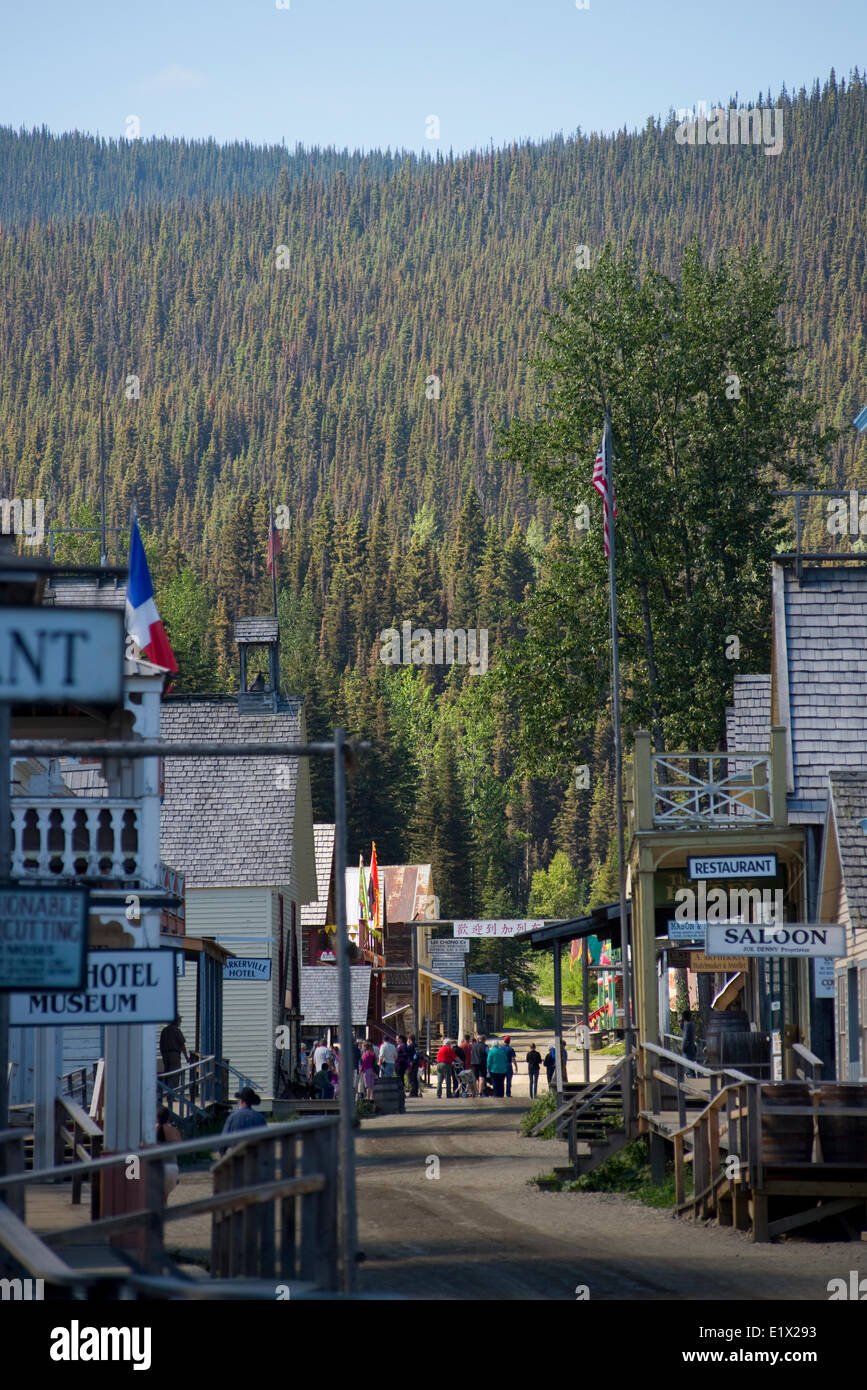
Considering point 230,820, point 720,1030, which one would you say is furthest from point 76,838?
point 230,820

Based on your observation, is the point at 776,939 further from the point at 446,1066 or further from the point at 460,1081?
the point at 460,1081

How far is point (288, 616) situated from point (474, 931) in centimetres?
12647

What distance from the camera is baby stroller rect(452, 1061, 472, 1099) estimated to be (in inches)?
1740

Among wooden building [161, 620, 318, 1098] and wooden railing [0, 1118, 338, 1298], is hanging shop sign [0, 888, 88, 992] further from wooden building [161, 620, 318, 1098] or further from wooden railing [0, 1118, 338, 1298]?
wooden building [161, 620, 318, 1098]

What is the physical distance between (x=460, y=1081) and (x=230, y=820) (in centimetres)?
1097

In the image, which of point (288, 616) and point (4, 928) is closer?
point (4, 928)

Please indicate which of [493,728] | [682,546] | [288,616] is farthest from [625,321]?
[288,616]

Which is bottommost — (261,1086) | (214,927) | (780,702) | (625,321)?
(261,1086)

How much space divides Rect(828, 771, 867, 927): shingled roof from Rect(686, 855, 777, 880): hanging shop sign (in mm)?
1884

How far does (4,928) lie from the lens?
8.98m

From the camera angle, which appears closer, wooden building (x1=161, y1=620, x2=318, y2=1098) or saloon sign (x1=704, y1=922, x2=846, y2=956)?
saloon sign (x1=704, y1=922, x2=846, y2=956)

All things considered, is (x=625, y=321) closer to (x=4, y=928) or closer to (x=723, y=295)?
(x=723, y=295)

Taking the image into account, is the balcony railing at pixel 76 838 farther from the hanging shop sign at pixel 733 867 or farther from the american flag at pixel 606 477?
the american flag at pixel 606 477

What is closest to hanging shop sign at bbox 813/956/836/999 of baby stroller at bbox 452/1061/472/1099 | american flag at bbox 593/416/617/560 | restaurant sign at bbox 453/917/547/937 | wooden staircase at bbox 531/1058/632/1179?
wooden staircase at bbox 531/1058/632/1179
